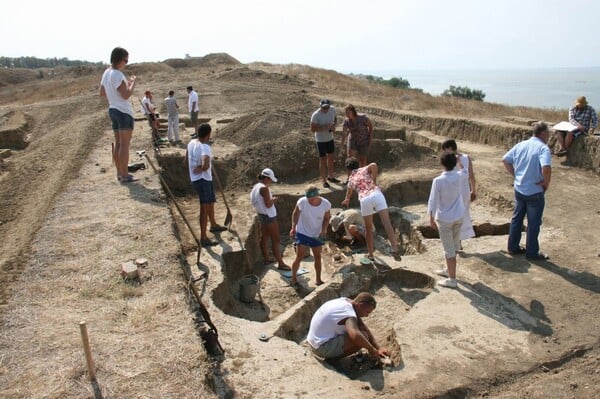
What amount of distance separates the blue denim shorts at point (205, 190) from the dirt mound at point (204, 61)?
40.4 metres

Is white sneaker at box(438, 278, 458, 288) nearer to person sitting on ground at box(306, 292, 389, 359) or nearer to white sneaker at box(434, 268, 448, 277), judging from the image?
white sneaker at box(434, 268, 448, 277)

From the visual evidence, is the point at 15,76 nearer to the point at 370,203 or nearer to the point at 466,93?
the point at 466,93

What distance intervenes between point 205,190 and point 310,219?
169 centimetres

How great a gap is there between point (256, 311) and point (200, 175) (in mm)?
2188

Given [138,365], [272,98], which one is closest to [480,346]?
[138,365]

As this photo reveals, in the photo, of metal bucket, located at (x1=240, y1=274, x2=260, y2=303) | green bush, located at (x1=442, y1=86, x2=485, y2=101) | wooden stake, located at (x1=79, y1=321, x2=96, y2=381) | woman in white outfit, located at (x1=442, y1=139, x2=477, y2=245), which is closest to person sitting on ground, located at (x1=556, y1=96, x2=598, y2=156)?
woman in white outfit, located at (x1=442, y1=139, x2=477, y2=245)

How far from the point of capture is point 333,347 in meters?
5.21

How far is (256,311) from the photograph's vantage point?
726cm

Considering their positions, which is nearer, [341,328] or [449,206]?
[341,328]

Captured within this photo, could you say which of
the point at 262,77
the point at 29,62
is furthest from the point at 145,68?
the point at 29,62

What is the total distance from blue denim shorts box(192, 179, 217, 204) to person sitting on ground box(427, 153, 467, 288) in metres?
3.27

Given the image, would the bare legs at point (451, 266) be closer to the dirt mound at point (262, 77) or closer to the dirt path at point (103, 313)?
the dirt path at point (103, 313)

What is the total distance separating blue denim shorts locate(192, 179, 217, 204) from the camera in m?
7.45

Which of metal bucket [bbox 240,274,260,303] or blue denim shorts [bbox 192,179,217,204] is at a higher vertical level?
blue denim shorts [bbox 192,179,217,204]
